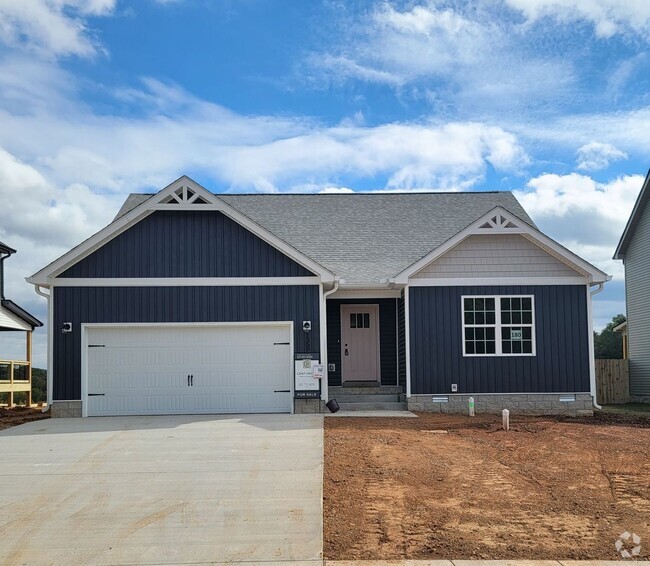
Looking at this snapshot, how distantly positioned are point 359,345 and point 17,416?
28.7 ft

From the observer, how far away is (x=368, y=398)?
1827 cm

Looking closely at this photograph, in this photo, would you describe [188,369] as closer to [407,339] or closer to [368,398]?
[368,398]

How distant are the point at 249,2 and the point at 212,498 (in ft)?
30.4

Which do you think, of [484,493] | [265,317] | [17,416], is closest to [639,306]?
[265,317]

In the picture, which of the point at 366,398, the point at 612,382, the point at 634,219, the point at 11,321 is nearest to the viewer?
the point at 366,398

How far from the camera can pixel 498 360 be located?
57.1ft

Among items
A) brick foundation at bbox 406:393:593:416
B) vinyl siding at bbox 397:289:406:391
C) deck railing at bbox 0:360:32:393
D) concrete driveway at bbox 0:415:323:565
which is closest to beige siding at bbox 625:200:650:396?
brick foundation at bbox 406:393:593:416

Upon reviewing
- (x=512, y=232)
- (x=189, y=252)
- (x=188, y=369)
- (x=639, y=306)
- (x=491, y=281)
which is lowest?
(x=188, y=369)

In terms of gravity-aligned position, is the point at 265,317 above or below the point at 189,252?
below

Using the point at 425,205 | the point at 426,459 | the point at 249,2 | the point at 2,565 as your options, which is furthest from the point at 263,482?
the point at 425,205

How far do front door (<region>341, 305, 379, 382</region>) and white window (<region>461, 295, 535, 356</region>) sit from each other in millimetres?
3089

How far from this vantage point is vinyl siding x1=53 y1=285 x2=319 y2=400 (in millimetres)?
16766

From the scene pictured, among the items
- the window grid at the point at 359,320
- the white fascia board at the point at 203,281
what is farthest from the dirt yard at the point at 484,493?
the window grid at the point at 359,320

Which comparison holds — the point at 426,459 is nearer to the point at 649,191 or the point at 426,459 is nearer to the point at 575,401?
the point at 575,401
